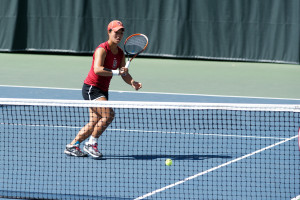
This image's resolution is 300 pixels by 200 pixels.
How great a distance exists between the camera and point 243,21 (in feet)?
48.1

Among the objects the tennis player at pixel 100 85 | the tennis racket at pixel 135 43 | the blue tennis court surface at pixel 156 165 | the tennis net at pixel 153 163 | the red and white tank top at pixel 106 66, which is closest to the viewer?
the tennis net at pixel 153 163

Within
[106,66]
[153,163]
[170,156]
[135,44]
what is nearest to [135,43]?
[135,44]

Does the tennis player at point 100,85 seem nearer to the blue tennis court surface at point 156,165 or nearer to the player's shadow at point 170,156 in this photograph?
the blue tennis court surface at point 156,165

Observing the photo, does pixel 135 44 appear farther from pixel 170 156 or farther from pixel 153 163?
pixel 153 163

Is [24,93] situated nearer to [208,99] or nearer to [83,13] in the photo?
[208,99]

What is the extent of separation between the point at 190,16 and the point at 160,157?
9.06 metres

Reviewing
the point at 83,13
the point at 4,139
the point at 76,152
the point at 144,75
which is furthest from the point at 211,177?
the point at 83,13

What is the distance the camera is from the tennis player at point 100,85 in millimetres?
6105

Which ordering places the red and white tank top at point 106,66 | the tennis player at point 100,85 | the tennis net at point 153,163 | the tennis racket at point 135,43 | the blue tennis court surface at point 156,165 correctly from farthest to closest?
the tennis racket at point 135,43
the red and white tank top at point 106,66
the tennis player at point 100,85
the blue tennis court surface at point 156,165
the tennis net at point 153,163

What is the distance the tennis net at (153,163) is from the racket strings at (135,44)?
1.01 metres

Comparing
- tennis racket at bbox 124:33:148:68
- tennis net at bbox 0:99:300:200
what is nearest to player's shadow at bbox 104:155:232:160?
tennis net at bbox 0:99:300:200

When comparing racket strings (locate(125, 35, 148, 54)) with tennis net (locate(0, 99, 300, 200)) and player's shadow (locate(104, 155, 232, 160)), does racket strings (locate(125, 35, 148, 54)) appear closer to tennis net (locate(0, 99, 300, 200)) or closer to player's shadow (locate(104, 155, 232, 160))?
tennis net (locate(0, 99, 300, 200))

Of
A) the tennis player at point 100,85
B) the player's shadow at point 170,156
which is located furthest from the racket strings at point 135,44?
the player's shadow at point 170,156

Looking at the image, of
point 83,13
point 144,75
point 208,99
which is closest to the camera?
point 208,99
